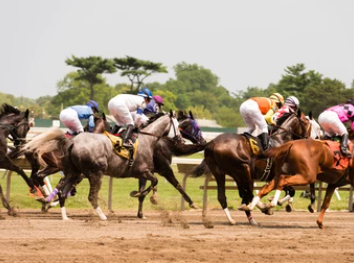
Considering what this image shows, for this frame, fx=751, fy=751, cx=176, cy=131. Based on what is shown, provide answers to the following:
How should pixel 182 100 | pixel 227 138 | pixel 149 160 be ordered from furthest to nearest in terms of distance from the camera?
pixel 182 100 → pixel 149 160 → pixel 227 138

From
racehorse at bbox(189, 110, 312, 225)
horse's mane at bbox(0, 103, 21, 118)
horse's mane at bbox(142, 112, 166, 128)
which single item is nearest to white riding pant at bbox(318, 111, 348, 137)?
racehorse at bbox(189, 110, 312, 225)

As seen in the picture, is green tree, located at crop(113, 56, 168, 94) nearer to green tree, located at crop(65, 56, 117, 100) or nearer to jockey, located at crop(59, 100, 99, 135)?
green tree, located at crop(65, 56, 117, 100)

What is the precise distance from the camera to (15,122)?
12898mm

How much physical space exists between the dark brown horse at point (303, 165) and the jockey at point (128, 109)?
2.13 m

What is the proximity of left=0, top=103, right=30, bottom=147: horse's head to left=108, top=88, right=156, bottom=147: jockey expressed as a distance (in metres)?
1.99

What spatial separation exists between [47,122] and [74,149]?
44194 millimetres

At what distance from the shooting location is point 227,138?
10.9 metres

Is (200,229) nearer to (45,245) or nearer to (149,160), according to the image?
(149,160)

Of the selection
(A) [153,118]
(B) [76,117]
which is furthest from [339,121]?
(B) [76,117]

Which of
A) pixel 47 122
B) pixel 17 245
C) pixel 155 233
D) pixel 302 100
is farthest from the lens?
pixel 302 100

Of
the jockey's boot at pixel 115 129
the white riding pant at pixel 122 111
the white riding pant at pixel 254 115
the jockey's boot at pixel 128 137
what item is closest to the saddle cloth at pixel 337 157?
the white riding pant at pixel 254 115

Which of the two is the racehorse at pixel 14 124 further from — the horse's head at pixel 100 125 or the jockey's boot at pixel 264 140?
the jockey's boot at pixel 264 140

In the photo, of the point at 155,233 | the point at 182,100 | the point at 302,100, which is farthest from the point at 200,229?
the point at 182,100

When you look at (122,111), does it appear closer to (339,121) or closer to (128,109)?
(128,109)
